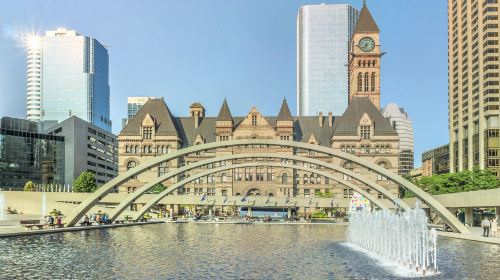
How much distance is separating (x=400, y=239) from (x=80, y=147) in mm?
136760

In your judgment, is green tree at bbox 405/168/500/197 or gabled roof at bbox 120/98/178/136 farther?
gabled roof at bbox 120/98/178/136

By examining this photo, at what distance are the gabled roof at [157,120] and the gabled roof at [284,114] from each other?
68.3ft

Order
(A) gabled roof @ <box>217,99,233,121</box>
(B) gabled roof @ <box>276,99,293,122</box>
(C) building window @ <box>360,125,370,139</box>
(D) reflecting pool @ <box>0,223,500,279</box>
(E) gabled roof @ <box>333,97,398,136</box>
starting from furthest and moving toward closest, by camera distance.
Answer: (A) gabled roof @ <box>217,99,233,121</box>
(B) gabled roof @ <box>276,99,293,122</box>
(E) gabled roof @ <box>333,97,398,136</box>
(C) building window @ <box>360,125,370,139</box>
(D) reflecting pool @ <box>0,223,500,279</box>

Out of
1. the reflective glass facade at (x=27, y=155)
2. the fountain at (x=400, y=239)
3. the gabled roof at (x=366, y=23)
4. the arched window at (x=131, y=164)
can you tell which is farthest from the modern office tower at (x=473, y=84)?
the reflective glass facade at (x=27, y=155)

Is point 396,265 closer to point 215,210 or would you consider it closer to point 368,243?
point 368,243

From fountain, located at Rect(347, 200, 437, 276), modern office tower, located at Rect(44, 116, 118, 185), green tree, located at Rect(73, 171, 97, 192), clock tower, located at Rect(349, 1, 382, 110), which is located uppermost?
clock tower, located at Rect(349, 1, 382, 110)

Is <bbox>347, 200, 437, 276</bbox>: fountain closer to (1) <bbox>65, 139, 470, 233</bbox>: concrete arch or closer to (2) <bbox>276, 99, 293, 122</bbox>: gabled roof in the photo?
(1) <bbox>65, 139, 470, 233</bbox>: concrete arch

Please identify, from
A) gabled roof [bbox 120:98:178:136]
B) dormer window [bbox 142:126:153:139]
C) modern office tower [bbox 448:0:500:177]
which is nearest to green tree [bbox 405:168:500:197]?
modern office tower [bbox 448:0:500:177]

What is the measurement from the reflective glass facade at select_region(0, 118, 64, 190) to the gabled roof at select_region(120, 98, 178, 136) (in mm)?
32236

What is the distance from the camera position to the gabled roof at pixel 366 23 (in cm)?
14212

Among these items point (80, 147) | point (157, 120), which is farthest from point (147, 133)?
point (80, 147)

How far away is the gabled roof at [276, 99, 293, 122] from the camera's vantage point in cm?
12325

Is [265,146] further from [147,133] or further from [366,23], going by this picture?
[366,23]

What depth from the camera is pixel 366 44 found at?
462ft
